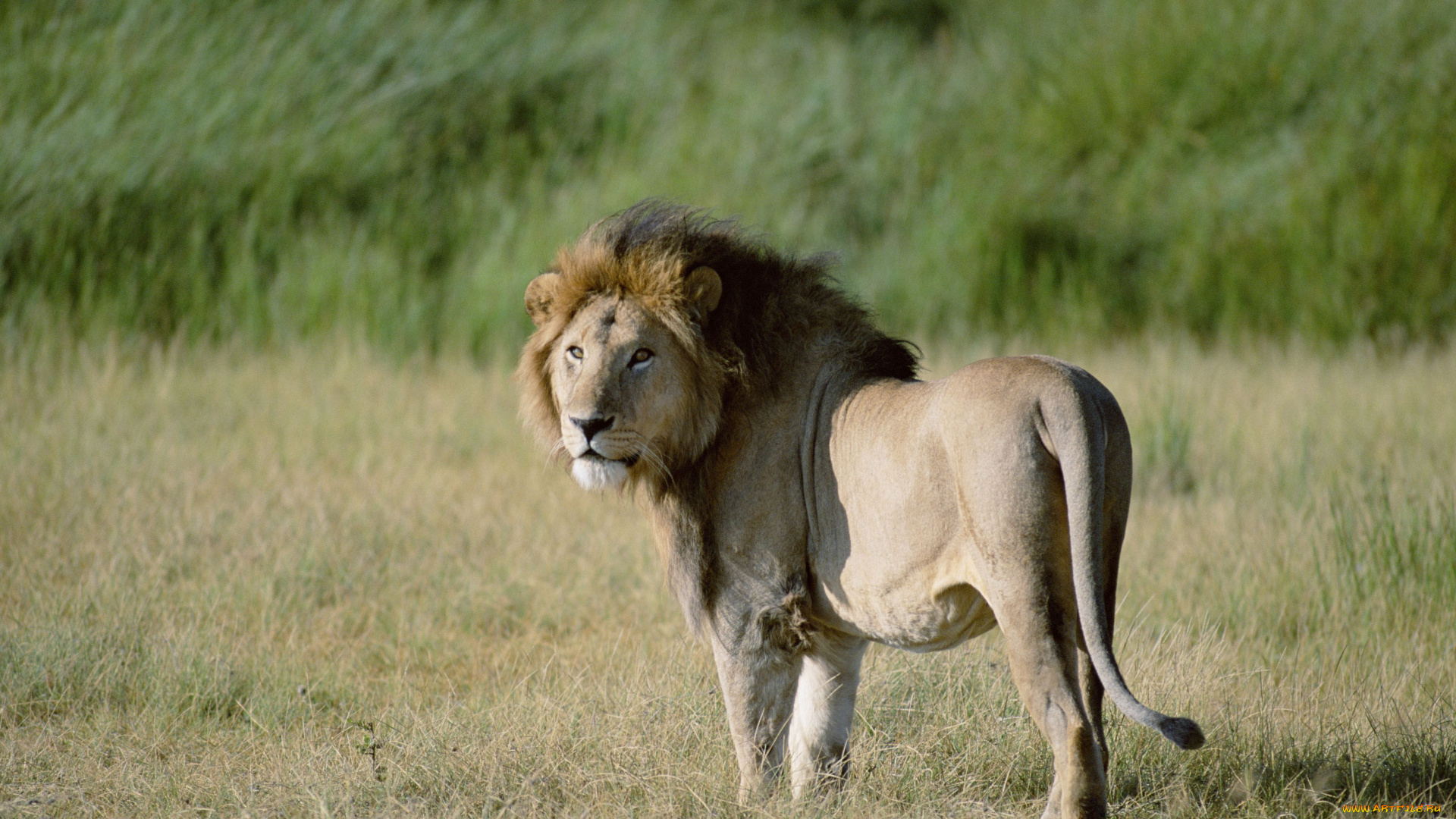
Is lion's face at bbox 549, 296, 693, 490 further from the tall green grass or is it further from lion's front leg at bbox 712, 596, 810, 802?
the tall green grass

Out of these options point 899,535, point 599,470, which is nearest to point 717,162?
point 599,470

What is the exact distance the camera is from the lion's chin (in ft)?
11.1

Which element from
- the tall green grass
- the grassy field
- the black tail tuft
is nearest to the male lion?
the black tail tuft

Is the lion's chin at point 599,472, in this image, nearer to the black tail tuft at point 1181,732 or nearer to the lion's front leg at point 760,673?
the lion's front leg at point 760,673

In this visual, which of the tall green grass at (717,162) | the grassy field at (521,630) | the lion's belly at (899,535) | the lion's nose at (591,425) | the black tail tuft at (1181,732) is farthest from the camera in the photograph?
the tall green grass at (717,162)

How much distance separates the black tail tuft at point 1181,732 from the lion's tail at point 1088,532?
17 millimetres

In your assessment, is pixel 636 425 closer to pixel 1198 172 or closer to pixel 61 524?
pixel 61 524

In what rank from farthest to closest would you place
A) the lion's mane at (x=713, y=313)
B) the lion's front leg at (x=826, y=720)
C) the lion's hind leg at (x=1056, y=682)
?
the lion's front leg at (x=826, y=720)
the lion's mane at (x=713, y=313)
the lion's hind leg at (x=1056, y=682)

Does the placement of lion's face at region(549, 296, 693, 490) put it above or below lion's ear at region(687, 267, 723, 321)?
below

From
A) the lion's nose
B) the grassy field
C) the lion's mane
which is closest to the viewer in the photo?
the lion's nose

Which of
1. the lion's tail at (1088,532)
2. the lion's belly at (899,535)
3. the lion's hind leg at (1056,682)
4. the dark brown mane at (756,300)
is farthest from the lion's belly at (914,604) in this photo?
the dark brown mane at (756,300)

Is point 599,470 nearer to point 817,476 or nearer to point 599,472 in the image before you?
point 599,472

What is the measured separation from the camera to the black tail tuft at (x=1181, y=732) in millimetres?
2572

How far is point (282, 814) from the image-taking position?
3.54 metres
